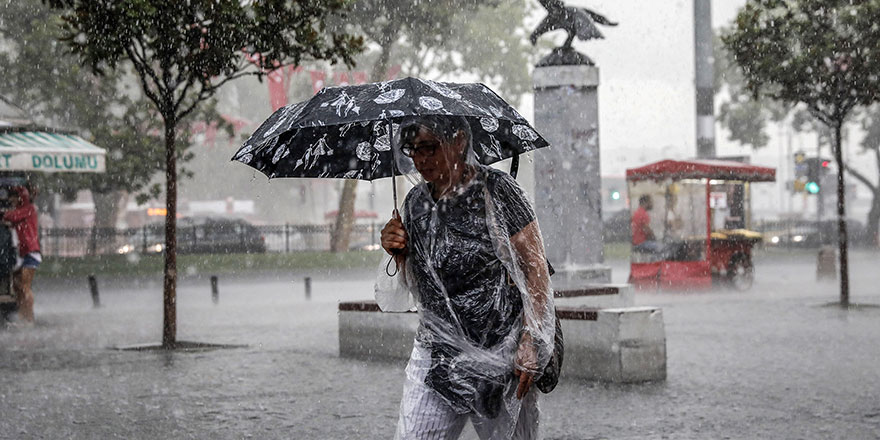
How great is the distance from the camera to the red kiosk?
818 inches

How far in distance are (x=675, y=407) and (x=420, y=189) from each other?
14.3ft

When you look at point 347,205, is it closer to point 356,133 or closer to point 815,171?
point 815,171

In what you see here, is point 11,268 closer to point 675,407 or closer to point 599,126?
point 599,126

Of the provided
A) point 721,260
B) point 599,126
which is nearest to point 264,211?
point 721,260

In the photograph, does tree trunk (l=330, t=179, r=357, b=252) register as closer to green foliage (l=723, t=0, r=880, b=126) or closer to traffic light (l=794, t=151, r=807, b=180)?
traffic light (l=794, t=151, r=807, b=180)

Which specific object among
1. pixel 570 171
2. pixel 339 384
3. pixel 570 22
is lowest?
pixel 339 384

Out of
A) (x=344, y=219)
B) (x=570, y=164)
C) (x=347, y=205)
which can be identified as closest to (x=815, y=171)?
(x=347, y=205)

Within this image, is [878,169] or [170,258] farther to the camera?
[878,169]

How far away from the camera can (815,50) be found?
15789mm

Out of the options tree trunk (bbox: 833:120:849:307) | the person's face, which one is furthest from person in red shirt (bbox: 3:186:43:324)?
the person's face

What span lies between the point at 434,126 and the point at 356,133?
33.5 inches

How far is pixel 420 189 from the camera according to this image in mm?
4293

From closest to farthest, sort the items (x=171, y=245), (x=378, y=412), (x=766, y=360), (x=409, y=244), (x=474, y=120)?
(x=409, y=244) → (x=474, y=120) → (x=378, y=412) → (x=766, y=360) → (x=171, y=245)

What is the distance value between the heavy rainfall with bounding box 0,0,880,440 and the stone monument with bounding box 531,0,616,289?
28 millimetres
